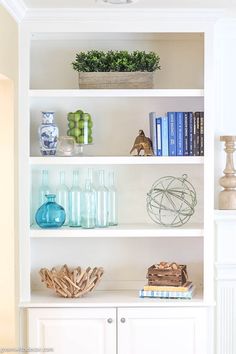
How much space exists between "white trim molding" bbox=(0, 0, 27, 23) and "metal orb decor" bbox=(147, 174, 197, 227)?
120 centimetres

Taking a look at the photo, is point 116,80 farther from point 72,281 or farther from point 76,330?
point 76,330

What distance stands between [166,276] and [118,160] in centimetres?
68

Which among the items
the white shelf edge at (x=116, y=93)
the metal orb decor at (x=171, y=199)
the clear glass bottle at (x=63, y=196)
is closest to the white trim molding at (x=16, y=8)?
the white shelf edge at (x=116, y=93)

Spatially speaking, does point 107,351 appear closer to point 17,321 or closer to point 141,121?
point 17,321

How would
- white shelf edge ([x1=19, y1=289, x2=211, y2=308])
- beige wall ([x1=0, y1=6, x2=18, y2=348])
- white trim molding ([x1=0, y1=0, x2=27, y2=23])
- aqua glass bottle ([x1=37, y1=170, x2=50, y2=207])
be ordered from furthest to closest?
aqua glass bottle ([x1=37, y1=170, x2=50, y2=207]) < white shelf edge ([x1=19, y1=289, x2=211, y2=308]) < beige wall ([x1=0, y1=6, x2=18, y2=348]) < white trim molding ([x1=0, y1=0, x2=27, y2=23])

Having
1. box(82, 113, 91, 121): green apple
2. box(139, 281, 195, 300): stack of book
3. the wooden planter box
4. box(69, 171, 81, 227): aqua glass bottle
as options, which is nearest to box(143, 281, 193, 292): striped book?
box(139, 281, 195, 300): stack of book

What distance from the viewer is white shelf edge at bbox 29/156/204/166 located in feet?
12.1

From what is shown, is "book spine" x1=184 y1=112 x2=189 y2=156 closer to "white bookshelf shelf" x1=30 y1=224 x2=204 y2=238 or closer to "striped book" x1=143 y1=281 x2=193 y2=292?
"white bookshelf shelf" x1=30 y1=224 x2=204 y2=238

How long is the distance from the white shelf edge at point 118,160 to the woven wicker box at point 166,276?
585 mm

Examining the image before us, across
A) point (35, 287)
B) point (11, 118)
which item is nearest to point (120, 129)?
point (11, 118)

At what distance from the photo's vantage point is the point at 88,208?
3.81m

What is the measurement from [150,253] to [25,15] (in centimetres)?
151

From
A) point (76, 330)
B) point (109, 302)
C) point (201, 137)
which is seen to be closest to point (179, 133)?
point (201, 137)

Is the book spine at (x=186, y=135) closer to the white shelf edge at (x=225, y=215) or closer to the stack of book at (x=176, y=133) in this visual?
the stack of book at (x=176, y=133)
